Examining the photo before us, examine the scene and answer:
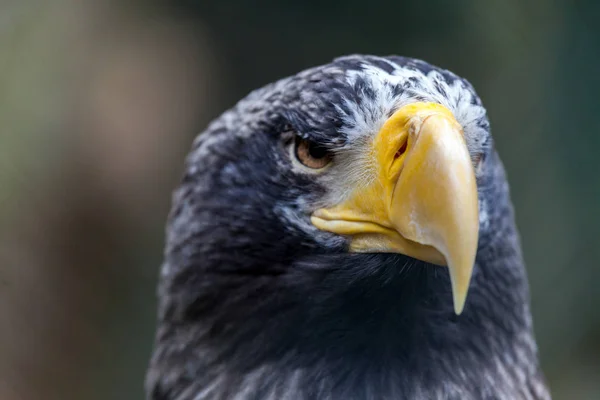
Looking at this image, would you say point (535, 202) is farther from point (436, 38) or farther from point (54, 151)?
point (54, 151)

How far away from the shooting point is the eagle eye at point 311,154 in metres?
1.74

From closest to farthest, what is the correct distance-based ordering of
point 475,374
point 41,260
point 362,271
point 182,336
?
1. point 362,271
2. point 475,374
3. point 182,336
4. point 41,260

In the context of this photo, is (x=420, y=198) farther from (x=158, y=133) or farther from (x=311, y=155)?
(x=158, y=133)

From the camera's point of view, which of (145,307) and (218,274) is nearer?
(218,274)

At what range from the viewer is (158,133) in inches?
197

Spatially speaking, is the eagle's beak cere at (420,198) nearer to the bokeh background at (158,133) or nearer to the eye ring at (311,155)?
the eye ring at (311,155)

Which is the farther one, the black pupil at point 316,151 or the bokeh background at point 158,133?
the bokeh background at point 158,133

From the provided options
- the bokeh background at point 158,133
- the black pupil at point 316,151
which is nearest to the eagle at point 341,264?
the black pupil at point 316,151

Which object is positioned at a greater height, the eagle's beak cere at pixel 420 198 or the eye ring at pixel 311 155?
the eye ring at pixel 311 155

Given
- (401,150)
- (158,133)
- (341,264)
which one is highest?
(158,133)

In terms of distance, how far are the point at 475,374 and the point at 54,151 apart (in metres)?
3.44

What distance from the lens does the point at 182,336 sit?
201cm

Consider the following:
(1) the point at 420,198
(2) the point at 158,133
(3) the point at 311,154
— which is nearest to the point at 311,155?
(3) the point at 311,154

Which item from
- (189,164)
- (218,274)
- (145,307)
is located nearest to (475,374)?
(218,274)
